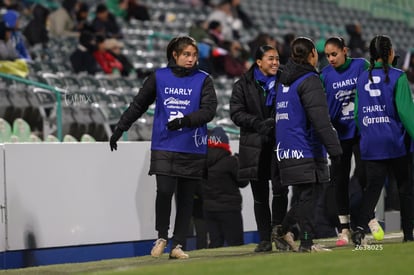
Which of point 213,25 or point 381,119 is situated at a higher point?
point 213,25

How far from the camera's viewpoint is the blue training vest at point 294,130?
9047 mm

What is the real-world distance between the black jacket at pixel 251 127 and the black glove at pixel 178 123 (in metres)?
0.68

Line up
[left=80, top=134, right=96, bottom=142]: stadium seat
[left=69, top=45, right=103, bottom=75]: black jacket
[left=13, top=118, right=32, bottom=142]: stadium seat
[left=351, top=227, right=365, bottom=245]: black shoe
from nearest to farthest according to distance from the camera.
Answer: [left=351, top=227, right=365, bottom=245]: black shoe → [left=80, top=134, right=96, bottom=142]: stadium seat → [left=13, top=118, right=32, bottom=142]: stadium seat → [left=69, top=45, right=103, bottom=75]: black jacket

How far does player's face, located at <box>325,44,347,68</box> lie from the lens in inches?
389

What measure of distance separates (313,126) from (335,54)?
119cm

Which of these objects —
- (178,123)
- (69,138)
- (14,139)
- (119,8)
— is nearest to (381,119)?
(178,123)

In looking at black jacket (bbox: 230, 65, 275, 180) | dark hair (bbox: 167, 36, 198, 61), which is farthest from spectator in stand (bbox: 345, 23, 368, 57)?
dark hair (bbox: 167, 36, 198, 61)

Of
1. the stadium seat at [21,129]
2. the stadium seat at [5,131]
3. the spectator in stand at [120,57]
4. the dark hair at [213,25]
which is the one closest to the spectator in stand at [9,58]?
the spectator in stand at [120,57]

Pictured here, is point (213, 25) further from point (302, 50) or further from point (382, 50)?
point (302, 50)

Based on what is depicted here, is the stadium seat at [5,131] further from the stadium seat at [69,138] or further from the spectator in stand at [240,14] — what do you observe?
the spectator in stand at [240,14]

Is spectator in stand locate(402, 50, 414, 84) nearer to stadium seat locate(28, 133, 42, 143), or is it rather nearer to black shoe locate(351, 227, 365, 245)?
stadium seat locate(28, 133, 42, 143)

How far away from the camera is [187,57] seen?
9.24 metres

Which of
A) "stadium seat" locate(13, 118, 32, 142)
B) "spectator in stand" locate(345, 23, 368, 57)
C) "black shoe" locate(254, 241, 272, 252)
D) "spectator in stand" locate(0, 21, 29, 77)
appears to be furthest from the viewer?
"spectator in stand" locate(345, 23, 368, 57)

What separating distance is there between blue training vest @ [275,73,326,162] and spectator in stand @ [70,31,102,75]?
8.98 m
